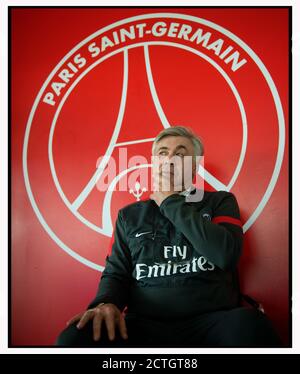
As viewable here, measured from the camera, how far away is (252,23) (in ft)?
4.09

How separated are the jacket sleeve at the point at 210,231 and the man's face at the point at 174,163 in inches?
3.6

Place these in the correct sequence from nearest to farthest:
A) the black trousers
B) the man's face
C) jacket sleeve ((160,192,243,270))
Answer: the black trousers < jacket sleeve ((160,192,243,270)) < the man's face

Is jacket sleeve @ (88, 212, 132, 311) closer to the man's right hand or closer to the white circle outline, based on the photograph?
the man's right hand

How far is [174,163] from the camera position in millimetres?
1056

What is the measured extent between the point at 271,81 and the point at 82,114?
2.85ft

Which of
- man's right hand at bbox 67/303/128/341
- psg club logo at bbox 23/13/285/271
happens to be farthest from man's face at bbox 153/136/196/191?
man's right hand at bbox 67/303/128/341

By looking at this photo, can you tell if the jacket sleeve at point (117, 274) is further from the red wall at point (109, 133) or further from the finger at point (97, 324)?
the red wall at point (109, 133)

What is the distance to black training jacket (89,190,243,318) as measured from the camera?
882mm

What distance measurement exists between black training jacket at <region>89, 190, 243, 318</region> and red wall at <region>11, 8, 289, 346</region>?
251 millimetres

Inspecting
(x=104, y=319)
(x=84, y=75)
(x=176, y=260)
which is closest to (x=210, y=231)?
(x=176, y=260)

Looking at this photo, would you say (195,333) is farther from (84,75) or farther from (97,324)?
(84,75)

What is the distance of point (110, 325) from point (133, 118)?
0.88m

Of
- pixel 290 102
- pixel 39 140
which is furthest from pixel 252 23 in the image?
pixel 39 140

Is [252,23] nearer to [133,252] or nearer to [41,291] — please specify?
[133,252]
